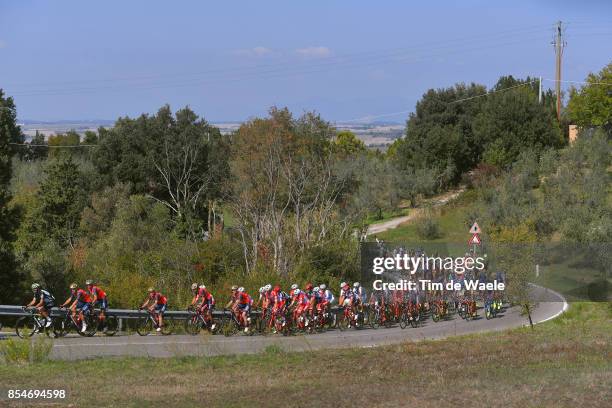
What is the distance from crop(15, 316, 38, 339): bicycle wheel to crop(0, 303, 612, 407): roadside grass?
7.06 meters

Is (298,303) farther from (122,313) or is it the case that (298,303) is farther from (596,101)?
(596,101)

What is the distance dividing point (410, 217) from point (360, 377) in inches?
2042

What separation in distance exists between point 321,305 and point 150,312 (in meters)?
5.74

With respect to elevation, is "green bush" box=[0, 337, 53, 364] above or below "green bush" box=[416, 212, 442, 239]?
above

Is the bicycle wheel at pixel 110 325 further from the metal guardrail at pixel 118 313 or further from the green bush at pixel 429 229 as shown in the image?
the green bush at pixel 429 229

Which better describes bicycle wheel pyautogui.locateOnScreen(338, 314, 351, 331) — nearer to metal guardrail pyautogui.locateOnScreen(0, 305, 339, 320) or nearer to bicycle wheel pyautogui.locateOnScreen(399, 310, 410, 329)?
bicycle wheel pyautogui.locateOnScreen(399, 310, 410, 329)

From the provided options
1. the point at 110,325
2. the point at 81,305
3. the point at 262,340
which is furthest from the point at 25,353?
the point at 110,325

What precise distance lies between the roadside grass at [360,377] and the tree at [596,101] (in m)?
49.9

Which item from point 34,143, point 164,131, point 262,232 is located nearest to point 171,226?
point 164,131

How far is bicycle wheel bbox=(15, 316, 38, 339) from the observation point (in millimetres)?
24594

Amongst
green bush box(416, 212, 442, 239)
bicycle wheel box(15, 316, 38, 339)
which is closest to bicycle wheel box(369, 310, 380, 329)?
bicycle wheel box(15, 316, 38, 339)

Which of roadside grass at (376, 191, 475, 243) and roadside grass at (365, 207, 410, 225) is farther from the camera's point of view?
roadside grass at (365, 207, 410, 225)

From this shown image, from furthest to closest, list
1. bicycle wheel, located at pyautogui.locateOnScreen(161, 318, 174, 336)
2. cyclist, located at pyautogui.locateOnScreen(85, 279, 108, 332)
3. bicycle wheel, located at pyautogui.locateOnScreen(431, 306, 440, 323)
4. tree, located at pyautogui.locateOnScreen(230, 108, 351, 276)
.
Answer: tree, located at pyautogui.locateOnScreen(230, 108, 351, 276) < bicycle wheel, located at pyautogui.locateOnScreen(431, 306, 440, 323) < bicycle wheel, located at pyautogui.locateOnScreen(161, 318, 174, 336) < cyclist, located at pyautogui.locateOnScreen(85, 279, 108, 332)

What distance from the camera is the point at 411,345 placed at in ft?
68.8
